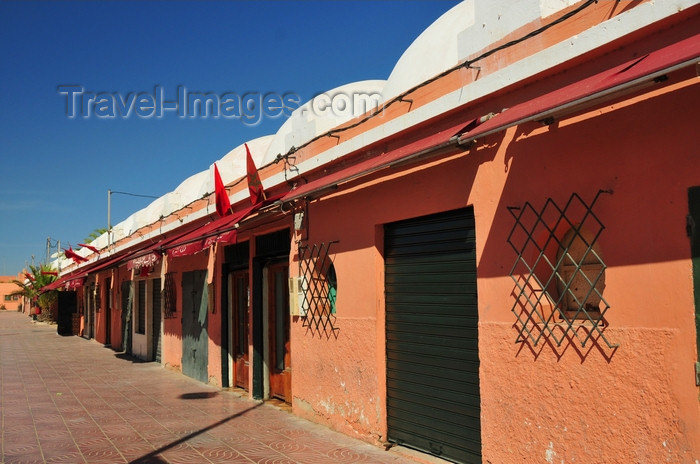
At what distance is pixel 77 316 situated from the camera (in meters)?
34.4

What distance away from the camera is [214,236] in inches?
414

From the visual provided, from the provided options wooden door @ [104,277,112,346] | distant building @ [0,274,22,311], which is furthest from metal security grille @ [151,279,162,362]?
distant building @ [0,274,22,311]

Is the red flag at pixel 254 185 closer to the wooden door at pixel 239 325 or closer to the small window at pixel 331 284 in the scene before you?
the small window at pixel 331 284

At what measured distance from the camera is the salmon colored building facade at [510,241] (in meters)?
4.29

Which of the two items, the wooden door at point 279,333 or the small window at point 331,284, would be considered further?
the wooden door at point 279,333

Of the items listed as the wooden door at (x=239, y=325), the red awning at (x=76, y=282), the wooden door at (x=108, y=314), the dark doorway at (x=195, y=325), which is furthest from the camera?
the wooden door at (x=108, y=314)

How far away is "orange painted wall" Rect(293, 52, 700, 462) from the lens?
4.21m

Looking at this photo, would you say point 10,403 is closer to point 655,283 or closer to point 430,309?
point 430,309

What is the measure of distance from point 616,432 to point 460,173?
9.32ft

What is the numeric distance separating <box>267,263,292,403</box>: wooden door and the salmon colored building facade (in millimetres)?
130

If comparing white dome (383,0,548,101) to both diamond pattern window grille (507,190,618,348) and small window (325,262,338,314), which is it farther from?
small window (325,262,338,314)

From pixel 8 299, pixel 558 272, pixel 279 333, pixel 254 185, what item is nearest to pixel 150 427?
pixel 279 333

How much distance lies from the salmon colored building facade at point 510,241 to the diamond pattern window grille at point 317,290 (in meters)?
0.03

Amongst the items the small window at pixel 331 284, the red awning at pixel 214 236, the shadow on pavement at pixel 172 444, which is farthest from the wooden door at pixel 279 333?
the small window at pixel 331 284
